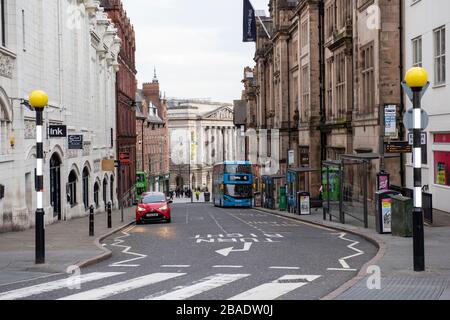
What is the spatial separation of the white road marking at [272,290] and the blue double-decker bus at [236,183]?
43.1m

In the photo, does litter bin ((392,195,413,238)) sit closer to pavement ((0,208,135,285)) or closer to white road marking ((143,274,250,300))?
white road marking ((143,274,250,300))

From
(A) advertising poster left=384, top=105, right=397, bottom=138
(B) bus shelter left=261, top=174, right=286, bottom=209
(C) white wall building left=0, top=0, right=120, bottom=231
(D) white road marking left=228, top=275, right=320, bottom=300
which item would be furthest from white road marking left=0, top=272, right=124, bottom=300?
(B) bus shelter left=261, top=174, right=286, bottom=209

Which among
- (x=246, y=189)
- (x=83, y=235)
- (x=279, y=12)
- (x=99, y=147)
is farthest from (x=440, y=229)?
(x=279, y=12)

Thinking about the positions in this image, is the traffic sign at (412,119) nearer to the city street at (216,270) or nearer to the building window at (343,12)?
the city street at (216,270)

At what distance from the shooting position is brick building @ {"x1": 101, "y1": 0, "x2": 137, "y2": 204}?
64312 mm

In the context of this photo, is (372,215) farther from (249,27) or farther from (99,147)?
(249,27)

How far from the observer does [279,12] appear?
196 ft

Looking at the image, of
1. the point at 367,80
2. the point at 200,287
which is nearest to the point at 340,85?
the point at 367,80

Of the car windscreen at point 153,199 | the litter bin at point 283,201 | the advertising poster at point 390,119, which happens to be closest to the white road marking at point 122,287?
the advertising poster at point 390,119

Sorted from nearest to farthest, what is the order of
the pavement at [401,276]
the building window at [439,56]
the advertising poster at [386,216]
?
the pavement at [401,276], the advertising poster at [386,216], the building window at [439,56]

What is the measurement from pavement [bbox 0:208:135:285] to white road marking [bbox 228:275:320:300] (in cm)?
435

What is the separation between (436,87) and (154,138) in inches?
3967

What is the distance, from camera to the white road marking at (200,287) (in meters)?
11.0

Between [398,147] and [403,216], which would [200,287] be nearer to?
[403,216]
